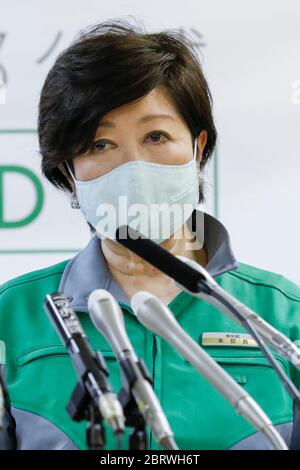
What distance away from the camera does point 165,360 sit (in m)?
1.22

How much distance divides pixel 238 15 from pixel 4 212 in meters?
0.69

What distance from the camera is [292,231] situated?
1917 mm

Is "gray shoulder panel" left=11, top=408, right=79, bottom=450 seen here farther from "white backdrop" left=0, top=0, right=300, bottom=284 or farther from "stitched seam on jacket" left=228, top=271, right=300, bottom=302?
"white backdrop" left=0, top=0, right=300, bottom=284

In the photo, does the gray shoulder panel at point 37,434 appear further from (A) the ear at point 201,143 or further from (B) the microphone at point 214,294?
(A) the ear at point 201,143

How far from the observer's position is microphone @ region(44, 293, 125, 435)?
683 millimetres

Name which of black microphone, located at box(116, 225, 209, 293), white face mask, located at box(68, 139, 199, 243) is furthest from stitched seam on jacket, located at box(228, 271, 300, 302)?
black microphone, located at box(116, 225, 209, 293)

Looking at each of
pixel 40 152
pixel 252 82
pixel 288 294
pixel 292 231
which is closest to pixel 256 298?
pixel 288 294

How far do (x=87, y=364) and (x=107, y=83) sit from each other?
65cm

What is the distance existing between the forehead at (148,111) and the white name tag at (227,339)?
0.33m

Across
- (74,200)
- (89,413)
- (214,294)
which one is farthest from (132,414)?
(74,200)

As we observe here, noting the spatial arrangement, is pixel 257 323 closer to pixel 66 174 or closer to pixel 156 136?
pixel 156 136

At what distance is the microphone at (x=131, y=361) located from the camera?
71cm

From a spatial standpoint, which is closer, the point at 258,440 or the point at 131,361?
the point at 131,361

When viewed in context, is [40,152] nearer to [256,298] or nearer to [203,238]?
[203,238]
